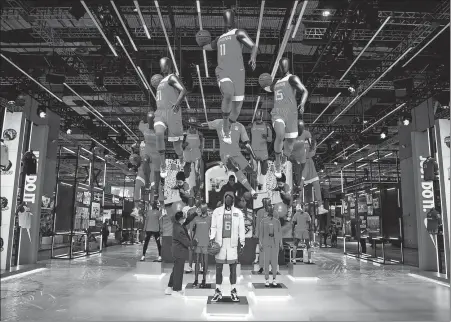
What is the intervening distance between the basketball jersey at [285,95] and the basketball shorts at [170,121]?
1564 millimetres

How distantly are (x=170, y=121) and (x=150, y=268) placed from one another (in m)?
5.24

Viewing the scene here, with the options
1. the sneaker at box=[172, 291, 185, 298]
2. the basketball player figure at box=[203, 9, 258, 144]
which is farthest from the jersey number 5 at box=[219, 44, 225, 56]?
the sneaker at box=[172, 291, 185, 298]

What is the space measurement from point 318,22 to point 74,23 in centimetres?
611

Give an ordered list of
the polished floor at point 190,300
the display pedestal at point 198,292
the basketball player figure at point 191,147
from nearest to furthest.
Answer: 1. the polished floor at point 190,300
2. the basketball player figure at point 191,147
3. the display pedestal at point 198,292

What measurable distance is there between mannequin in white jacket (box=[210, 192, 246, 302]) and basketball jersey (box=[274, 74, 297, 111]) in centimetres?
174

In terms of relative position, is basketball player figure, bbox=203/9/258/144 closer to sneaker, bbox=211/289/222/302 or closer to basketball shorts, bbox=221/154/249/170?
basketball shorts, bbox=221/154/249/170

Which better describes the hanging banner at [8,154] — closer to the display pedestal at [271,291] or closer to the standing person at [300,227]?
the display pedestal at [271,291]

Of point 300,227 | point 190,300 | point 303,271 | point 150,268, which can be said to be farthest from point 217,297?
point 300,227

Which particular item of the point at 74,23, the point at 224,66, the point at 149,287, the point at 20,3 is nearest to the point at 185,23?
the point at 74,23

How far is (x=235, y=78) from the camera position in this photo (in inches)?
179

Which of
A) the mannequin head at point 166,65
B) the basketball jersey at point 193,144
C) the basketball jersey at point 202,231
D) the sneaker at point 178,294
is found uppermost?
the mannequin head at point 166,65

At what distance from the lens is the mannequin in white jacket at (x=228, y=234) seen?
5914 millimetres

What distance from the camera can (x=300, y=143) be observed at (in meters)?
6.55

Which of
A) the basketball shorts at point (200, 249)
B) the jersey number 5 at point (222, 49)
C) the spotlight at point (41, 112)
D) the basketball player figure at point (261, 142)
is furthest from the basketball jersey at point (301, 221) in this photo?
the spotlight at point (41, 112)
